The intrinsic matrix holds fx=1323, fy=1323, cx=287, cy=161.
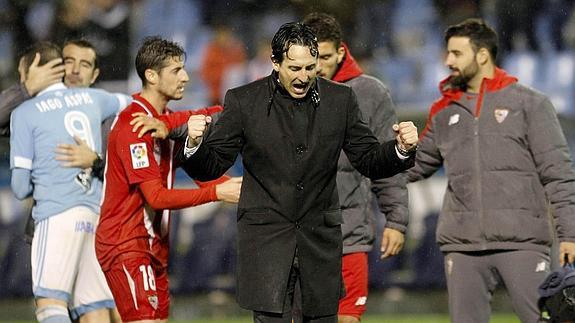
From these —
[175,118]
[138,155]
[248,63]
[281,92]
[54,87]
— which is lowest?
[138,155]

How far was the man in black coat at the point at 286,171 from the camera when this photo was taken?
651 centimetres

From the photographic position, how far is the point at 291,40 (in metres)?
6.49

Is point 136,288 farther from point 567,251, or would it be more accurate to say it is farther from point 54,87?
point 567,251

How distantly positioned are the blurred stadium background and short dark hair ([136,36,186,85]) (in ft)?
19.2

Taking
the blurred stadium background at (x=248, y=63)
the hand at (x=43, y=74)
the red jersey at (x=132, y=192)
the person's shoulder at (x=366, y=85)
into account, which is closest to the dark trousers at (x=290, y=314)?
the red jersey at (x=132, y=192)

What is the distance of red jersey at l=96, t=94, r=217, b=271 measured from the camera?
7703 millimetres

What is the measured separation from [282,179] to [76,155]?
2464 millimetres

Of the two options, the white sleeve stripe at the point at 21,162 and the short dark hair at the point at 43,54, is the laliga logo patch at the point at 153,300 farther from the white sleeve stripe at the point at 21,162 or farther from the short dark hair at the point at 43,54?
the short dark hair at the point at 43,54

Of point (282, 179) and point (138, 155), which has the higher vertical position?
point (138, 155)

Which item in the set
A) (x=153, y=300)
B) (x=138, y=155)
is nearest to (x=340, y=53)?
(x=138, y=155)

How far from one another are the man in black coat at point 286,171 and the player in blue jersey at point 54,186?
7.64ft

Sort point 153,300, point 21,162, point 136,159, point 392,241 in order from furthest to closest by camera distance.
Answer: point 21,162
point 392,241
point 153,300
point 136,159

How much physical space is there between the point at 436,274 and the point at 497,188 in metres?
5.93

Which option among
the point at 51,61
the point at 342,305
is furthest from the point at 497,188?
the point at 51,61
